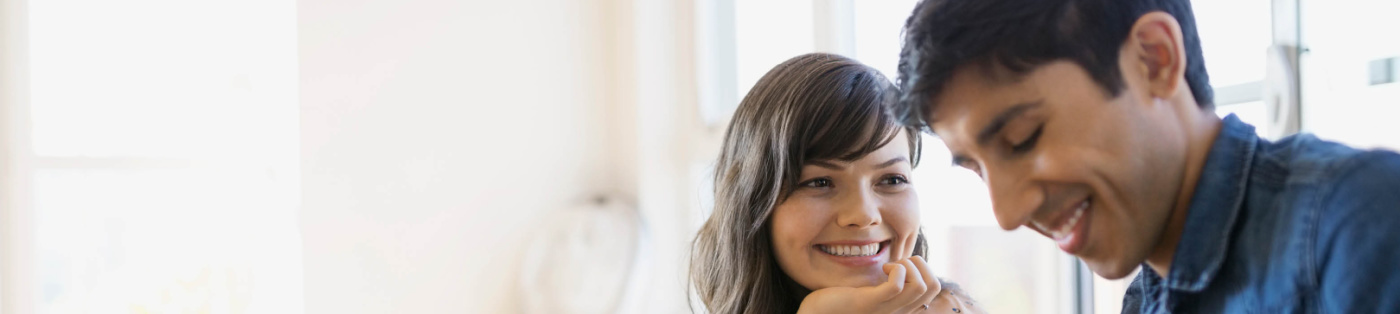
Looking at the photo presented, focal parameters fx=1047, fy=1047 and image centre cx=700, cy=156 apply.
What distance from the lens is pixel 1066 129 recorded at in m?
0.59

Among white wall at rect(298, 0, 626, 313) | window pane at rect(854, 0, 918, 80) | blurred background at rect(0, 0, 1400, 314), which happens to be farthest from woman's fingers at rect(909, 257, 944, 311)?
white wall at rect(298, 0, 626, 313)

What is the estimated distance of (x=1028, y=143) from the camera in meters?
0.61

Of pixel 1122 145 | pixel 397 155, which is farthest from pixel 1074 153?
pixel 397 155

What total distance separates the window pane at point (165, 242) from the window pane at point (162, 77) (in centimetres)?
8

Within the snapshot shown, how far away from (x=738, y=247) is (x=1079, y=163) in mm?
706

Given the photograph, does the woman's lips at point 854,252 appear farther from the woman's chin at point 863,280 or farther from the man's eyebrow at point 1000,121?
→ the man's eyebrow at point 1000,121

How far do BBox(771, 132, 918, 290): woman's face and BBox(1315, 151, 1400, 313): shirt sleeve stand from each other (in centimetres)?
63

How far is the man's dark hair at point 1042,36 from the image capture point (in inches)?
23.6

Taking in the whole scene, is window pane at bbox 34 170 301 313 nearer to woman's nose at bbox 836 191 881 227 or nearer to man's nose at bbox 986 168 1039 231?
woman's nose at bbox 836 191 881 227

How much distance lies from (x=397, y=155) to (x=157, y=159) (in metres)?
0.54

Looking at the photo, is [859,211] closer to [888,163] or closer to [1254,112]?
[888,163]

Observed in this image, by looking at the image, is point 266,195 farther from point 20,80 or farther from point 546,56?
point 546,56

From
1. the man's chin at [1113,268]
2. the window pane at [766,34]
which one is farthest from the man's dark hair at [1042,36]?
the window pane at [766,34]

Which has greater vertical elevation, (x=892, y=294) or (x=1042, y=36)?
(x=1042, y=36)
